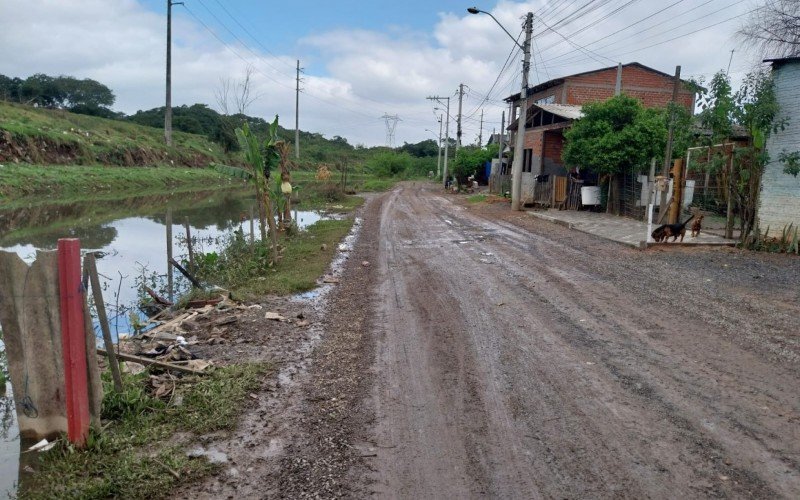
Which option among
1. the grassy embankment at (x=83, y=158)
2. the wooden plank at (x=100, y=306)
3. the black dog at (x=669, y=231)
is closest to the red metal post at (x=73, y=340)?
the wooden plank at (x=100, y=306)

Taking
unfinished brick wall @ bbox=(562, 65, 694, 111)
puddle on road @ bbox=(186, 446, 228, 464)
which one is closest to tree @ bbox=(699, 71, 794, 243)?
puddle on road @ bbox=(186, 446, 228, 464)

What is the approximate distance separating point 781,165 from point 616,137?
24.9 feet

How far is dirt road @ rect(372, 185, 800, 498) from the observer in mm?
3914

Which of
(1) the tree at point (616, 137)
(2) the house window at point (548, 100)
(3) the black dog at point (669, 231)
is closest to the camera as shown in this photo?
(3) the black dog at point (669, 231)

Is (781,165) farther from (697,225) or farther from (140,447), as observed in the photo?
(140,447)

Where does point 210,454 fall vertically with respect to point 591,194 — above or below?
below

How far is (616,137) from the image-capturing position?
20812 mm

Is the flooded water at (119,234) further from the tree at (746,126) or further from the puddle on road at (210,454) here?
the tree at (746,126)

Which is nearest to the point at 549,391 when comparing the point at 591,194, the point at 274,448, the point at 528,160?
the point at 274,448

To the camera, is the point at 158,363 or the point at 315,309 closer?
the point at 158,363

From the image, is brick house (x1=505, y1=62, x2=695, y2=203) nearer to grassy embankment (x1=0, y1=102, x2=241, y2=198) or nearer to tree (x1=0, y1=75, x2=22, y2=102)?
grassy embankment (x1=0, y1=102, x2=241, y2=198)

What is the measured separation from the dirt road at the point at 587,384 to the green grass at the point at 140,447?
52.3 inches

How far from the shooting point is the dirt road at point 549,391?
12.8 feet

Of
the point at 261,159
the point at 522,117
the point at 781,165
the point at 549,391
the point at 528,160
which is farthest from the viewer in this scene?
the point at 528,160
